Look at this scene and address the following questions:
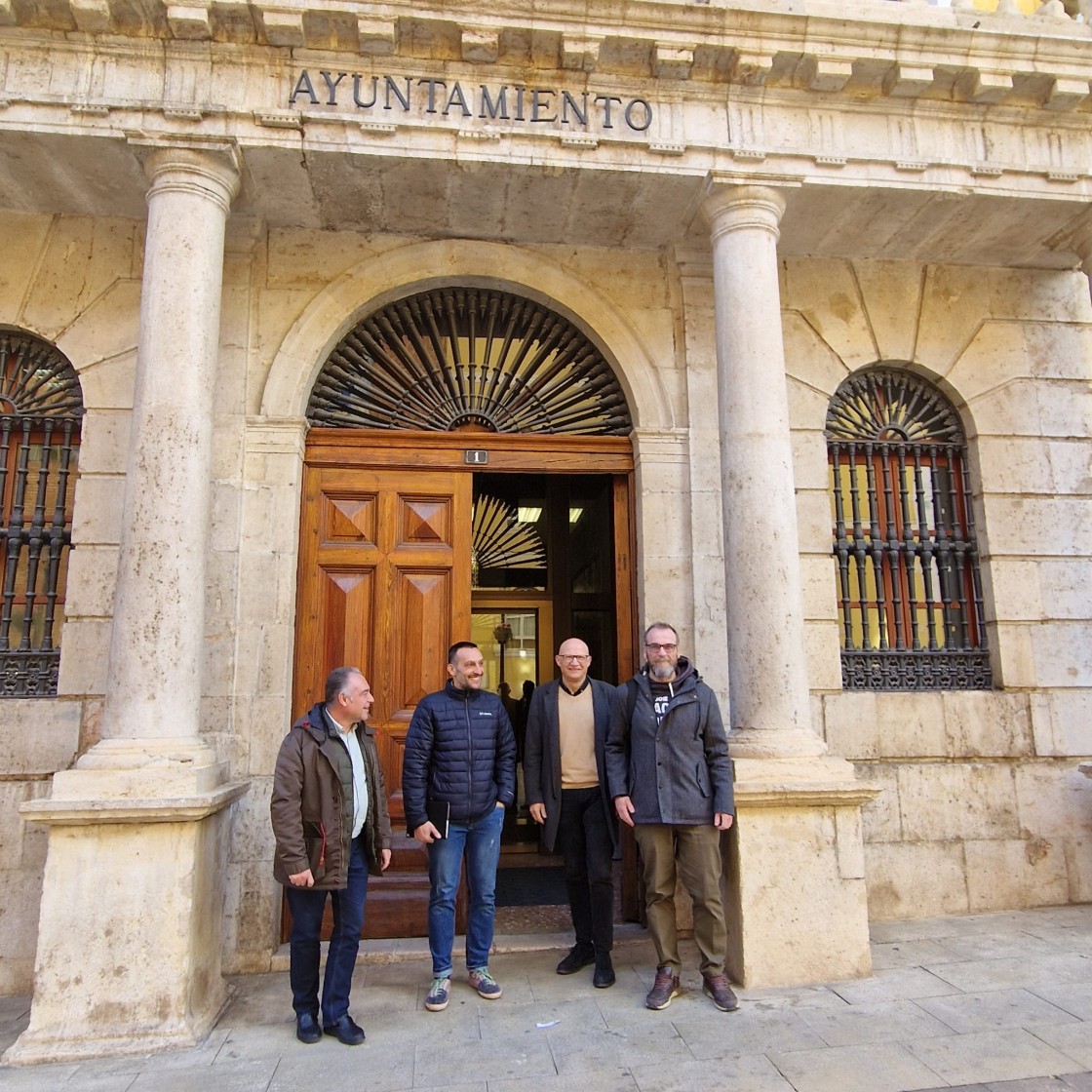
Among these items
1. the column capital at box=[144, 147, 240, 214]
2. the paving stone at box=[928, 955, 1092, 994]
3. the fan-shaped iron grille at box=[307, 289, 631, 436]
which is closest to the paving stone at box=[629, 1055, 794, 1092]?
the paving stone at box=[928, 955, 1092, 994]

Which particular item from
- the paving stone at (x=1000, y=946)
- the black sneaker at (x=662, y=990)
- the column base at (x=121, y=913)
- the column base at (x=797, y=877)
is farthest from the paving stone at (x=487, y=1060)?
the paving stone at (x=1000, y=946)

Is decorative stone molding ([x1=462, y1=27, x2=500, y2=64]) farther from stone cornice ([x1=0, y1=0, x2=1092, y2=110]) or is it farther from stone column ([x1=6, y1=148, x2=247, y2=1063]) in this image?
stone column ([x1=6, y1=148, x2=247, y2=1063])

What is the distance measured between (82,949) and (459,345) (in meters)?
4.47

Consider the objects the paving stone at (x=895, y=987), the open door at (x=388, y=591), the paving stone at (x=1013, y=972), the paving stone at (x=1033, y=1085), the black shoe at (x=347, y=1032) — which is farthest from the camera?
the open door at (x=388, y=591)

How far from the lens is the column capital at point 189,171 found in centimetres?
489

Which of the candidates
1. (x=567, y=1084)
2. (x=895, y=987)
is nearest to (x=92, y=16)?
(x=567, y=1084)

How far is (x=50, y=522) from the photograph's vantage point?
5.56 m

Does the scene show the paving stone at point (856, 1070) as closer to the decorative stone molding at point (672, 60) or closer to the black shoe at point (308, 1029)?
the black shoe at point (308, 1029)

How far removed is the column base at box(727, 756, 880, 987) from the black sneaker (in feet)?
1.43

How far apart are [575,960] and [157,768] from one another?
2.52 metres

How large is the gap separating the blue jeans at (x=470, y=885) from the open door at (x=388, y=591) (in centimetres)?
108

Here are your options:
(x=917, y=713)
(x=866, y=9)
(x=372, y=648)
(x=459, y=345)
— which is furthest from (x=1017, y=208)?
(x=372, y=648)

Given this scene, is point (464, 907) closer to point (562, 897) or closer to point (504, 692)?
point (562, 897)

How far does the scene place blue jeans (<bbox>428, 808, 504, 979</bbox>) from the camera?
435 cm
